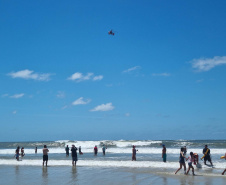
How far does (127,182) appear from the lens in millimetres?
13523

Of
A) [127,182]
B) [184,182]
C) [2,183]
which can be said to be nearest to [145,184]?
[127,182]

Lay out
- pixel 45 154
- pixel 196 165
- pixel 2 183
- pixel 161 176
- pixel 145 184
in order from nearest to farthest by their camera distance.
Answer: pixel 145 184
pixel 2 183
pixel 161 176
pixel 196 165
pixel 45 154

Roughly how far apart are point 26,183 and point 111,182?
176 inches

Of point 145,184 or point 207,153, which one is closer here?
point 145,184

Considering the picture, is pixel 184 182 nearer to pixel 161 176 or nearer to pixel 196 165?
pixel 161 176

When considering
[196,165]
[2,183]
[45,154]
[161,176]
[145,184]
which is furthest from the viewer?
[45,154]

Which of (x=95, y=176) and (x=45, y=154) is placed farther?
(x=45, y=154)

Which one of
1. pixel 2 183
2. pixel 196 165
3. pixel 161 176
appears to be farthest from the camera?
pixel 196 165

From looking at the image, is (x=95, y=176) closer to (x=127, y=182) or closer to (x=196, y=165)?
(x=127, y=182)

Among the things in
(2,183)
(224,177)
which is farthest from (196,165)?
(2,183)

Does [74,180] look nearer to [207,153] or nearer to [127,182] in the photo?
[127,182]

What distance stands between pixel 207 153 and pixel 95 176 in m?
9.62

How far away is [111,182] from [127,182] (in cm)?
84

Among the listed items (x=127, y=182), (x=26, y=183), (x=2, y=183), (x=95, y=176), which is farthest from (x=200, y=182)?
(x=2, y=183)
